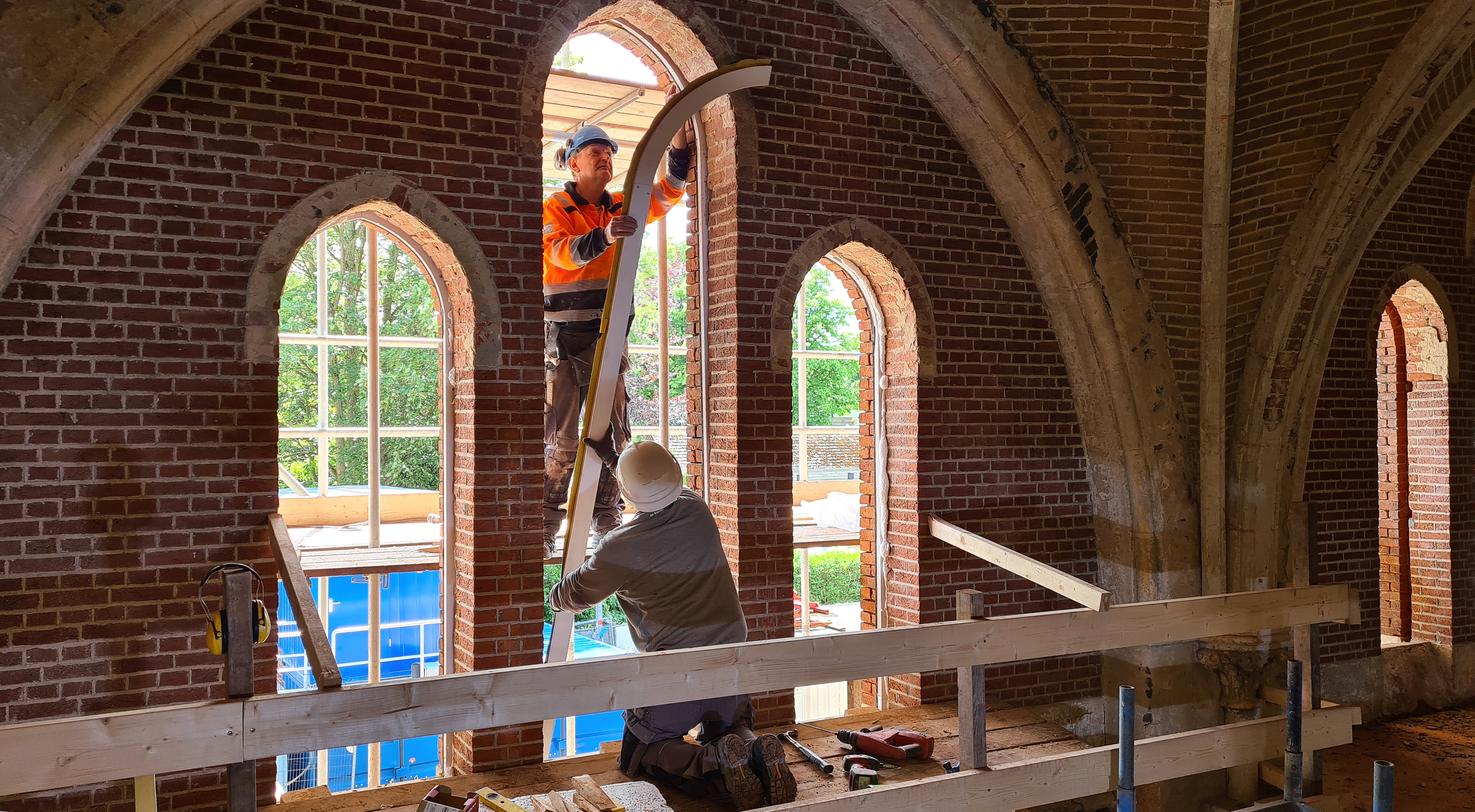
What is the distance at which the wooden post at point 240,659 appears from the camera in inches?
108

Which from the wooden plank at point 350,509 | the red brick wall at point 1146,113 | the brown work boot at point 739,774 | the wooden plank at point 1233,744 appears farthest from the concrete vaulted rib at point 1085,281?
the wooden plank at point 350,509

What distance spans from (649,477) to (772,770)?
121 centimetres

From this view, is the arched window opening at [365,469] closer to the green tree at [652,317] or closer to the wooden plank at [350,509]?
the wooden plank at [350,509]

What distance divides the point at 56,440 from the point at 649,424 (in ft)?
51.9

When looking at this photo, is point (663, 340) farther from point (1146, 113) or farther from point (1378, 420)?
point (1378, 420)

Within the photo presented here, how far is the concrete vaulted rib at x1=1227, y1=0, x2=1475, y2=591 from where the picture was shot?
543 centimetres

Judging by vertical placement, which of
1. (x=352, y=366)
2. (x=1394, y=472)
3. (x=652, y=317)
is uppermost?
(x=652, y=317)

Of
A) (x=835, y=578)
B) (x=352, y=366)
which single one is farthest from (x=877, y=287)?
(x=835, y=578)

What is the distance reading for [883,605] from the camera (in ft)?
20.2

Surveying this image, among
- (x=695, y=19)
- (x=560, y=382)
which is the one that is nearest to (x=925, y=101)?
(x=695, y=19)

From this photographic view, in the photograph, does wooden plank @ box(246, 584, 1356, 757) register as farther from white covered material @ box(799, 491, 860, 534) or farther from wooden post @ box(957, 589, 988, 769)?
white covered material @ box(799, 491, 860, 534)

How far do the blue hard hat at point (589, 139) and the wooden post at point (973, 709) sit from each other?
2833 mm

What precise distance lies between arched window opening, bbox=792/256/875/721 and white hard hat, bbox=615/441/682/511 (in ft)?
2.82

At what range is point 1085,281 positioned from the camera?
230 inches
